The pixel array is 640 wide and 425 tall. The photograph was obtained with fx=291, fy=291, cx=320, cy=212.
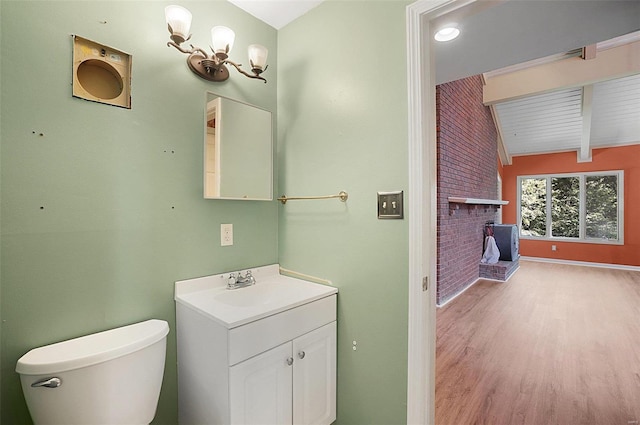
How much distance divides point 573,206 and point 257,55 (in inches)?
307

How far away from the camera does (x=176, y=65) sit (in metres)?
1.47

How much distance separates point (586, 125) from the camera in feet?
17.2

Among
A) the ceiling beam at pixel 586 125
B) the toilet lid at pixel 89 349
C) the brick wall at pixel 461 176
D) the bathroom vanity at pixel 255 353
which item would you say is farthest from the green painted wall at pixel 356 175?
the ceiling beam at pixel 586 125

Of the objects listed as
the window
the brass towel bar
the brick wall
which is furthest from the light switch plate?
the window

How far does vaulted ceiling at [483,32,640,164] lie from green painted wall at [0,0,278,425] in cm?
470

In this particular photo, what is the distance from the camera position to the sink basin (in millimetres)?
1208

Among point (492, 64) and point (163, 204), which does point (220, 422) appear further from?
point (492, 64)

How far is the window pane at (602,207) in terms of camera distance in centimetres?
603

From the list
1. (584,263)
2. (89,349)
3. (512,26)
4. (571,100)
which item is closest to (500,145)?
(571,100)

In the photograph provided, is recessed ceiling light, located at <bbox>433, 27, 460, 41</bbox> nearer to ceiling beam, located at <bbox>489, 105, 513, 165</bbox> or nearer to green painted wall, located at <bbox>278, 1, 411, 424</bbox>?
green painted wall, located at <bbox>278, 1, 411, 424</bbox>

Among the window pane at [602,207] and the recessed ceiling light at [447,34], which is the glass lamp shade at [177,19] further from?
the window pane at [602,207]

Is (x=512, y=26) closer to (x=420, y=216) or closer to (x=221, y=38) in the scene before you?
(x=420, y=216)

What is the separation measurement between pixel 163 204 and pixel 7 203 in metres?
0.52

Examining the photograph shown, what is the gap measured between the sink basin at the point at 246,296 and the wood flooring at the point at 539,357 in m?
1.20
